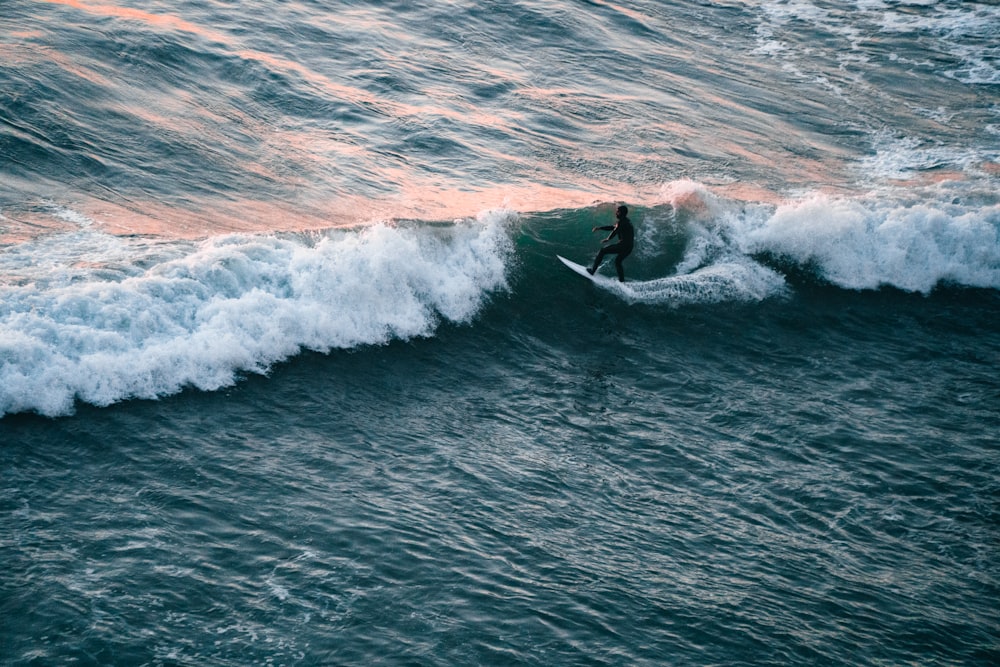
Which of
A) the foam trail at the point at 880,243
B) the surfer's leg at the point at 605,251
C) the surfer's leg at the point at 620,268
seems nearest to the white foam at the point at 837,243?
the foam trail at the point at 880,243

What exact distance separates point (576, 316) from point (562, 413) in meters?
3.12

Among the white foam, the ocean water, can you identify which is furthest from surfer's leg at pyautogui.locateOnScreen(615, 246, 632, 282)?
the white foam

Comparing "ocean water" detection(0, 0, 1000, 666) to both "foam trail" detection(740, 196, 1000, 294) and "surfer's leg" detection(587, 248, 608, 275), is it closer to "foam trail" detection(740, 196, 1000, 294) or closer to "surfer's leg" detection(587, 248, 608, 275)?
"foam trail" detection(740, 196, 1000, 294)

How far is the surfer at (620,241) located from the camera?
14.9 m

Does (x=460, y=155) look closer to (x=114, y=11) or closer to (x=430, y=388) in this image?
(x=430, y=388)

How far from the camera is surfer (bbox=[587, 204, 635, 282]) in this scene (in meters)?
14.9

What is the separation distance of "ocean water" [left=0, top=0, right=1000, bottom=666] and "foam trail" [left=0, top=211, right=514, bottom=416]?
1.8 inches

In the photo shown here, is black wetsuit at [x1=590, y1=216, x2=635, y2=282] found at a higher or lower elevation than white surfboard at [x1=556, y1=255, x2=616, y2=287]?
higher

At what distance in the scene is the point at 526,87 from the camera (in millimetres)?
21250

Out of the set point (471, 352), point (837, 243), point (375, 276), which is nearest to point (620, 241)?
point (471, 352)

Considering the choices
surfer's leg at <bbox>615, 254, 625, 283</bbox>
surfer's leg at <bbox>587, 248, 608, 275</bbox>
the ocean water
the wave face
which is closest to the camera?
the ocean water

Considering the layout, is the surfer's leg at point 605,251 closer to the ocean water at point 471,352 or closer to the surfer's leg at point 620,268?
the surfer's leg at point 620,268

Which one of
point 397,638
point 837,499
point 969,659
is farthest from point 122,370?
point 969,659

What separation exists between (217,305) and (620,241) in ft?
21.3
